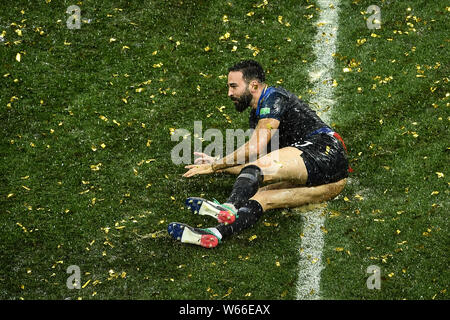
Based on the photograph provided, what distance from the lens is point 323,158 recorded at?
897 cm

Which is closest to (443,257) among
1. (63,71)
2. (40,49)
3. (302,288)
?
(302,288)

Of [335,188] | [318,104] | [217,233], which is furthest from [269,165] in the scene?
[318,104]

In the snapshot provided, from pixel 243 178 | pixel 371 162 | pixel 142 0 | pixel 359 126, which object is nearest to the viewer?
pixel 243 178

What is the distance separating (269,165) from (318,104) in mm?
3361

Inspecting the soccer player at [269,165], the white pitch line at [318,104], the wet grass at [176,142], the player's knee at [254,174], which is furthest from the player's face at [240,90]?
the white pitch line at [318,104]

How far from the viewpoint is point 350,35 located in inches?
518

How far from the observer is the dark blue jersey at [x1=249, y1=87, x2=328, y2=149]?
930 centimetres

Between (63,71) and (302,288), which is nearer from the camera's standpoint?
(302,288)

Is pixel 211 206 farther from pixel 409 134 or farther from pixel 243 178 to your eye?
pixel 409 134

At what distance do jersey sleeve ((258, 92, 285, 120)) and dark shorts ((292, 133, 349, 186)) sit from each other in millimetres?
495

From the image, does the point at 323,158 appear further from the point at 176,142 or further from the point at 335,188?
the point at 176,142

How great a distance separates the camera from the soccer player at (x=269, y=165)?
8.65 metres

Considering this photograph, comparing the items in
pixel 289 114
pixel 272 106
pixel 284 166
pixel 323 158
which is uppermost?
pixel 272 106
